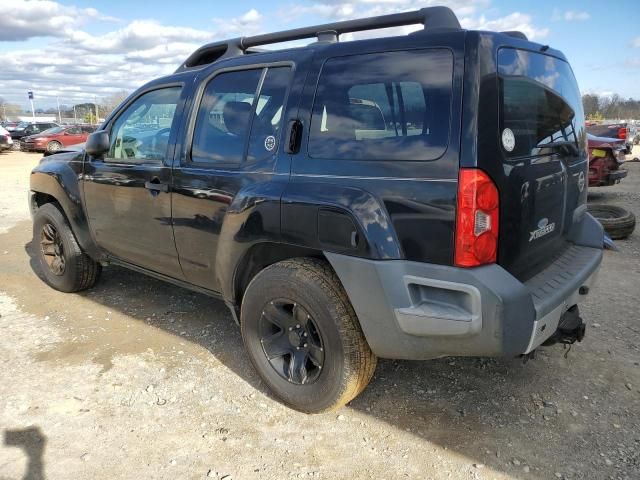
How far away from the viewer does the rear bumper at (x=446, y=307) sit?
2.15m

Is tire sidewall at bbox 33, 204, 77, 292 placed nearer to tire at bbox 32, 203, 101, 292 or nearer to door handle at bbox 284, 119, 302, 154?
tire at bbox 32, 203, 101, 292

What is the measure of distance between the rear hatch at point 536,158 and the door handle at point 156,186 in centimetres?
214

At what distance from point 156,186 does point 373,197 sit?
1737mm

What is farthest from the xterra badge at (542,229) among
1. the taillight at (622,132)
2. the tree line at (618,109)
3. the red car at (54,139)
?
the tree line at (618,109)

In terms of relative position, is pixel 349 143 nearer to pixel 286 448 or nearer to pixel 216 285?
pixel 216 285

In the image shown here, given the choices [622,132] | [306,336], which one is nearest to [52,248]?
[306,336]

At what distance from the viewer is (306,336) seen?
9.07 ft

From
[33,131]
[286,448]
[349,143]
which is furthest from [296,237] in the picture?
[33,131]

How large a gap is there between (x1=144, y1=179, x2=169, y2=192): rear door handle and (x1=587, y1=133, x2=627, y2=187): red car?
7827mm

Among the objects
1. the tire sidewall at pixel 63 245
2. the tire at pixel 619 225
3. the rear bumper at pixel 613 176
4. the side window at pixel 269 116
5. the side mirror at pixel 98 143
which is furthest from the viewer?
the rear bumper at pixel 613 176

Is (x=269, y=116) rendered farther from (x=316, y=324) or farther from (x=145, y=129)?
(x=145, y=129)

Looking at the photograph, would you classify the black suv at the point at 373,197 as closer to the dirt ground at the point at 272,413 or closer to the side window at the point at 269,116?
the side window at the point at 269,116

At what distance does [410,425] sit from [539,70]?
1983 mm

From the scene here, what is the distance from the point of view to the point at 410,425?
2736 mm
